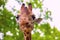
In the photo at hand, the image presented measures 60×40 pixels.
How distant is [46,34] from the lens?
2051 mm

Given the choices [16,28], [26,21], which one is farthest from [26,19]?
[16,28]

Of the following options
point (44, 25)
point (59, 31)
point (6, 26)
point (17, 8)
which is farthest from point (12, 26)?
point (59, 31)

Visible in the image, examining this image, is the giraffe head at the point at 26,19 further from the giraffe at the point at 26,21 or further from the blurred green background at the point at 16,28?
the blurred green background at the point at 16,28

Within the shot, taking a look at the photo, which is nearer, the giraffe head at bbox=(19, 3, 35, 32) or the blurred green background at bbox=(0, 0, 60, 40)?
the giraffe head at bbox=(19, 3, 35, 32)

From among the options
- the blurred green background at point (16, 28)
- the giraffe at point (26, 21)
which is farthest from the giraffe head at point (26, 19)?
the blurred green background at point (16, 28)

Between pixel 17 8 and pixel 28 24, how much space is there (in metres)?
0.52

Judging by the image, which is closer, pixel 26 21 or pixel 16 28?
pixel 26 21

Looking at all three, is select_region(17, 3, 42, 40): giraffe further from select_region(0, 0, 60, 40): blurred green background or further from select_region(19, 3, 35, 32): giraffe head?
select_region(0, 0, 60, 40): blurred green background

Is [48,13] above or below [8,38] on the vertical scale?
above

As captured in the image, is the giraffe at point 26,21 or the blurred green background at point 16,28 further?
the blurred green background at point 16,28

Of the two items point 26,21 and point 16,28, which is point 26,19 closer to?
point 26,21

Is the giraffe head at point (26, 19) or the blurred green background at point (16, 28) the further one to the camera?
the blurred green background at point (16, 28)

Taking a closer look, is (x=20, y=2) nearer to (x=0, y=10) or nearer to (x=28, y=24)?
(x=0, y=10)

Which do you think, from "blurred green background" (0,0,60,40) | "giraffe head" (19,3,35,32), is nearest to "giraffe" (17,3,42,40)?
"giraffe head" (19,3,35,32)
